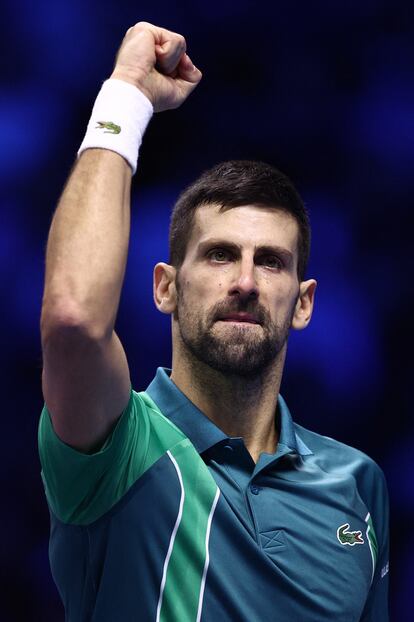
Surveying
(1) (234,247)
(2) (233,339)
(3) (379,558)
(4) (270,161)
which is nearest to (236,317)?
(2) (233,339)

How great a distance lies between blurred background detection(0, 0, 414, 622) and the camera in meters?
4.22

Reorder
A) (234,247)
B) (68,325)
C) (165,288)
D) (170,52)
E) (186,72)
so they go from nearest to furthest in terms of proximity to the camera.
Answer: (68,325)
(170,52)
(186,72)
(234,247)
(165,288)

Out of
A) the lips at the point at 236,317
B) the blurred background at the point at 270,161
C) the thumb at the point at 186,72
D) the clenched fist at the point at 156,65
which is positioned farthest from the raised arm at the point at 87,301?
the blurred background at the point at 270,161

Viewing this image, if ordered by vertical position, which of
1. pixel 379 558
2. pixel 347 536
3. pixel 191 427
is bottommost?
pixel 379 558

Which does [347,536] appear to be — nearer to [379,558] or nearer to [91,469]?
[379,558]

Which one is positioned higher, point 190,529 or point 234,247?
point 234,247

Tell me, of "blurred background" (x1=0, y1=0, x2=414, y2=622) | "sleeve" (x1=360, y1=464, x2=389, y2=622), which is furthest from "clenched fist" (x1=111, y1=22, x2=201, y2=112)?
"blurred background" (x1=0, y1=0, x2=414, y2=622)

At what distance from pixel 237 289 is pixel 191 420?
0.39 meters

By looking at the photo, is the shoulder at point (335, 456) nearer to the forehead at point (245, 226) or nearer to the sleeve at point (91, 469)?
the forehead at point (245, 226)

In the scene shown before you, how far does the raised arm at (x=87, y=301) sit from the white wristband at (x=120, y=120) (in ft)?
0.09

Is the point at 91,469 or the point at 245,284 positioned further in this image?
the point at 245,284

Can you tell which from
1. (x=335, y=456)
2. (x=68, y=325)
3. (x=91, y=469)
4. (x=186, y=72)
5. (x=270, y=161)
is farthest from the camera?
(x=270, y=161)

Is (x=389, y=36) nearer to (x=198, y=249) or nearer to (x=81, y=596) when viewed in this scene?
(x=198, y=249)

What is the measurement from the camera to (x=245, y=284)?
9.06 feet
